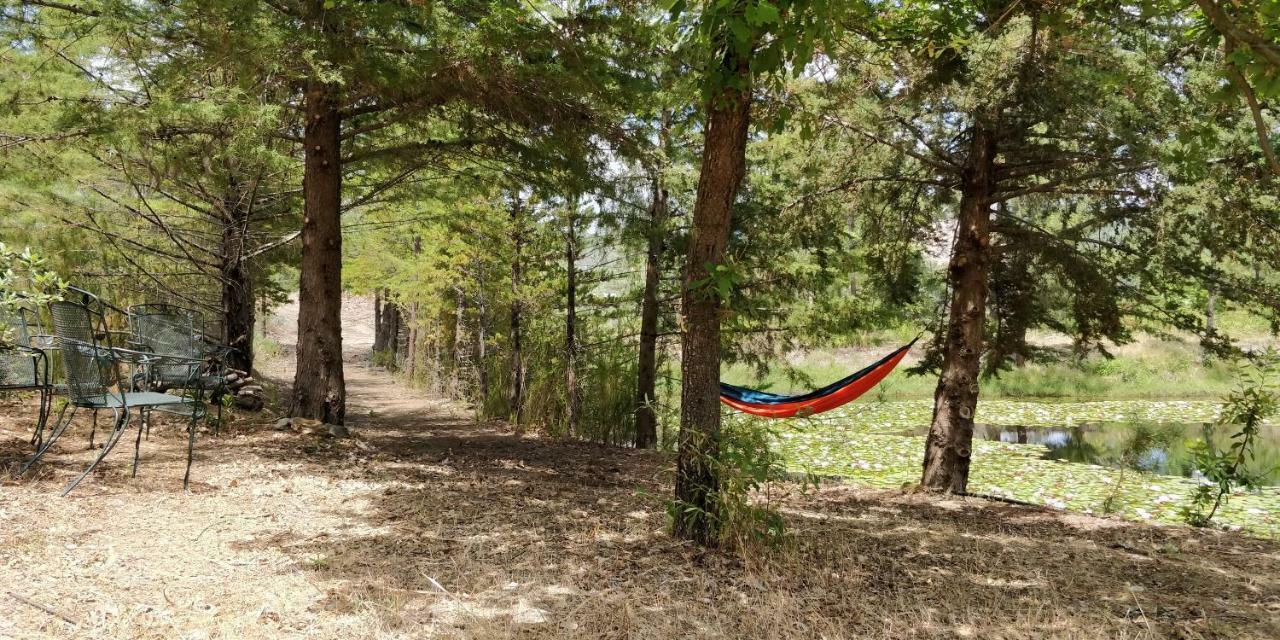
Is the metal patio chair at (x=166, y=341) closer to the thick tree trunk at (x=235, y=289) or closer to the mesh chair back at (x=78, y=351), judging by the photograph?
the mesh chair back at (x=78, y=351)

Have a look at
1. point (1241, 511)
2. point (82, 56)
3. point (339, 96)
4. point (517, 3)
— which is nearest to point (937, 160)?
point (517, 3)

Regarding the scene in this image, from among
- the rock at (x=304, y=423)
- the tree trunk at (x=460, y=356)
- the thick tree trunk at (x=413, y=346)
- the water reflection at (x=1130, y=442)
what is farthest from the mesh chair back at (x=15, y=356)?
the thick tree trunk at (x=413, y=346)

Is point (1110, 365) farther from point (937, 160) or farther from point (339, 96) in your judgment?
point (339, 96)

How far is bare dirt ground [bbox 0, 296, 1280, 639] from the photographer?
2.04m

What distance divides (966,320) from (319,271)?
4.62m

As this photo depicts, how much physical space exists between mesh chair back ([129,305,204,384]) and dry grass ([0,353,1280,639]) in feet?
1.45

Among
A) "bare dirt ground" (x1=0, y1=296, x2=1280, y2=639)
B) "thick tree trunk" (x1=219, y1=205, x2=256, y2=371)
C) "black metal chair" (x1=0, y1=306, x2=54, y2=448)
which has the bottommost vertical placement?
"bare dirt ground" (x1=0, y1=296, x2=1280, y2=639)

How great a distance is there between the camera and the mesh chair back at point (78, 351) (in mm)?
2848

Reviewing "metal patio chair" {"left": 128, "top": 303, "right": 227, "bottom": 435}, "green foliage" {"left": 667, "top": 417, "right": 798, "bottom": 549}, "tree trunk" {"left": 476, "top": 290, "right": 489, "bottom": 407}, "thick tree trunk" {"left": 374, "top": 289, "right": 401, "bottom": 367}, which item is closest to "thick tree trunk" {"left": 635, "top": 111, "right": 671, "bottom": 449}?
"tree trunk" {"left": 476, "top": 290, "right": 489, "bottom": 407}

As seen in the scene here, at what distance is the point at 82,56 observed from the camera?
5.19 metres

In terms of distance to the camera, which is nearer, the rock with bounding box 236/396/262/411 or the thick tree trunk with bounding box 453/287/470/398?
the rock with bounding box 236/396/262/411

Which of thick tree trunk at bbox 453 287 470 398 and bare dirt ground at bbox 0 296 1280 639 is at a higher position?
thick tree trunk at bbox 453 287 470 398

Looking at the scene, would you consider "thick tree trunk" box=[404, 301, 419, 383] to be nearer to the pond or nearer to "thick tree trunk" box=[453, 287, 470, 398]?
"thick tree trunk" box=[453, 287, 470, 398]

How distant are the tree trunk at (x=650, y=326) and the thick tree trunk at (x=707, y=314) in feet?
11.8
